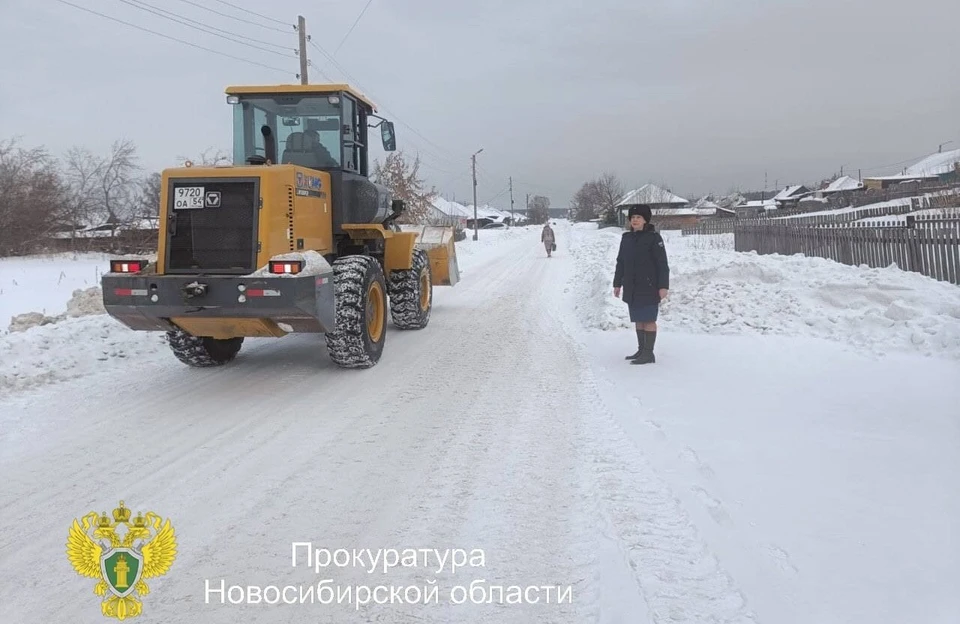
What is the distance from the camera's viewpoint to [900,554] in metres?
3.06

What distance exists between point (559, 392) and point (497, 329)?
12.4 feet

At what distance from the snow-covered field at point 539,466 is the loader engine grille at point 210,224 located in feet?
4.21

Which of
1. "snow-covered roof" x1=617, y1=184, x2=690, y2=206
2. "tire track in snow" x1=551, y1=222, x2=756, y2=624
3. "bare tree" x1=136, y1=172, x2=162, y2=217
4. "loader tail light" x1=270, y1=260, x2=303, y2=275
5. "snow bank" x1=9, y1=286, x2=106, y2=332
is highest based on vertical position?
"snow-covered roof" x1=617, y1=184, x2=690, y2=206

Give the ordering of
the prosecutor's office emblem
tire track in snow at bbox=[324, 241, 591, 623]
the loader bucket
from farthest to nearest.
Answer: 1. the loader bucket
2. the prosecutor's office emblem
3. tire track in snow at bbox=[324, 241, 591, 623]

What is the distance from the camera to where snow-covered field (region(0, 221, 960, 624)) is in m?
2.93

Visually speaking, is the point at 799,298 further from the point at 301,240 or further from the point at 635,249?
the point at 301,240

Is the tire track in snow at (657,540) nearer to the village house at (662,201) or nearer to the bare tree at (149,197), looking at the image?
the bare tree at (149,197)

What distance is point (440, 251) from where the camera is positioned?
12234 millimetres

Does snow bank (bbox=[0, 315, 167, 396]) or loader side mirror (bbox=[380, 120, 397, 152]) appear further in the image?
loader side mirror (bbox=[380, 120, 397, 152])

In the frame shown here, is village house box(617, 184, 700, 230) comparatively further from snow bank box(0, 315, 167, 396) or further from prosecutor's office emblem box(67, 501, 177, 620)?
prosecutor's office emblem box(67, 501, 177, 620)

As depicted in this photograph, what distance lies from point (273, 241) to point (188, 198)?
942 millimetres

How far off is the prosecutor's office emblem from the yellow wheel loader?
2.59 metres

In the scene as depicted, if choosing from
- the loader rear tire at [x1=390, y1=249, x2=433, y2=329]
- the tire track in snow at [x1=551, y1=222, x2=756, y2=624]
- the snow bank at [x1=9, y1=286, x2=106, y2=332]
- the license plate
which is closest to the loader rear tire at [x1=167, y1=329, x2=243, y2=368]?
the license plate

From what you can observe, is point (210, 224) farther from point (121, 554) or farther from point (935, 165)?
point (935, 165)
